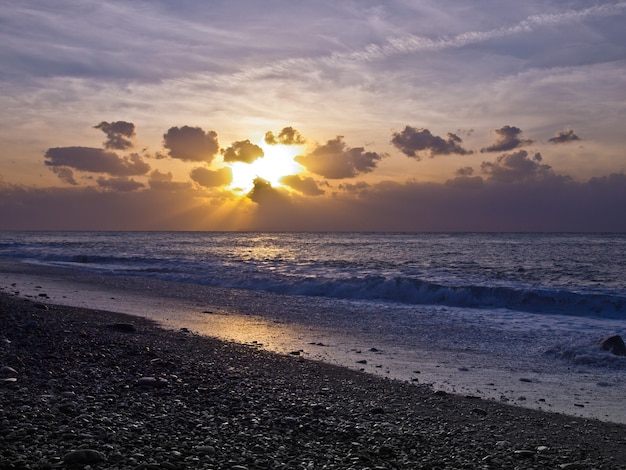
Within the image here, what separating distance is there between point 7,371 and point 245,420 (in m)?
3.79

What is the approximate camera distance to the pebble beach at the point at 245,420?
5629 millimetres

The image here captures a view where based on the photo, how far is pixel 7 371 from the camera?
26.5 ft

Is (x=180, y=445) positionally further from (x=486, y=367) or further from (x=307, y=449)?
(x=486, y=367)

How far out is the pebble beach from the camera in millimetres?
5629

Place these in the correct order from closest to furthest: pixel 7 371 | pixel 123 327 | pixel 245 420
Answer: pixel 245 420, pixel 7 371, pixel 123 327

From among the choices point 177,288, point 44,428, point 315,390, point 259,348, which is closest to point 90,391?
point 44,428

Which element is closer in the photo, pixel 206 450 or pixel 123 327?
pixel 206 450

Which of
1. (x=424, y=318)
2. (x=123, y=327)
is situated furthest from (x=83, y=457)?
(x=424, y=318)

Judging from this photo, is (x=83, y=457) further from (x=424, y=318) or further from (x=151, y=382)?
(x=424, y=318)

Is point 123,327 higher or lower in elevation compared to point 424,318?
higher

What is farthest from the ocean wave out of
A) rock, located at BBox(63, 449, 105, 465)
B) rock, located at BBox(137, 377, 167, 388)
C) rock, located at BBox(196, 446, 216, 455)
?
rock, located at BBox(63, 449, 105, 465)

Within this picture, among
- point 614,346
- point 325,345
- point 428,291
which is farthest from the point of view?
point 428,291

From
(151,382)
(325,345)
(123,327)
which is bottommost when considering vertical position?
(325,345)

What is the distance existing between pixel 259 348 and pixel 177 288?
15355 millimetres
